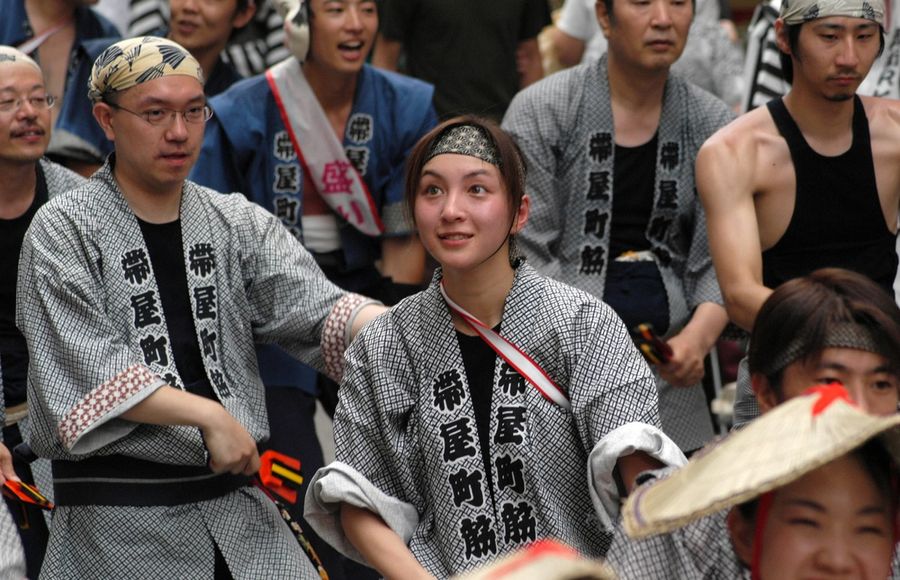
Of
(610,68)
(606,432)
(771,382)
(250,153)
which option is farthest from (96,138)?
(771,382)

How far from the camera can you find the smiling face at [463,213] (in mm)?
3688

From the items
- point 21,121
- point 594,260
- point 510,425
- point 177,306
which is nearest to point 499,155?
point 510,425

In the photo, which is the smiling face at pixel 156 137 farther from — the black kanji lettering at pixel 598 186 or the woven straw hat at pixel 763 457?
the woven straw hat at pixel 763 457

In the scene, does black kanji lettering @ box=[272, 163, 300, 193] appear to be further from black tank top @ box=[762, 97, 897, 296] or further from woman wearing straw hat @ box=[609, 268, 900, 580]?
woman wearing straw hat @ box=[609, 268, 900, 580]

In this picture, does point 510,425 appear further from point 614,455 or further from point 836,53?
point 836,53

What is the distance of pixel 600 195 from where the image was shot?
5.30 metres

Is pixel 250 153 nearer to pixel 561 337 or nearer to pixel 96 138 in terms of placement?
pixel 96 138

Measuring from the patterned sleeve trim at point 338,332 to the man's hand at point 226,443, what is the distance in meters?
0.38

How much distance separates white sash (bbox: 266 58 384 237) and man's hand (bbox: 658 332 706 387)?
1.32 m

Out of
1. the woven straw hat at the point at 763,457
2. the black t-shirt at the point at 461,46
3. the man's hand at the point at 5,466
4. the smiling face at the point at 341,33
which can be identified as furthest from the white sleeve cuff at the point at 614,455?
the black t-shirt at the point at 461,46

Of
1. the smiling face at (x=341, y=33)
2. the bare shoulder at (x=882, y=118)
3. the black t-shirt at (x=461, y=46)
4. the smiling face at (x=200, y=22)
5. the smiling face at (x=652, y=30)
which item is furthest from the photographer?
the black t-shirt at (x=461, y=46)


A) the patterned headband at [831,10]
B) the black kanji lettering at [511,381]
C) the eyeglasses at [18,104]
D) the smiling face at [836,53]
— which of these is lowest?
the black kanji lettering at [511,381]

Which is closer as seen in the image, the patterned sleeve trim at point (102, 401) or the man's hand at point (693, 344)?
the patterned sleeve trim at point (102, 401)

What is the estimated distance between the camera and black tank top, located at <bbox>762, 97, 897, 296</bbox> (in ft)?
14.8
